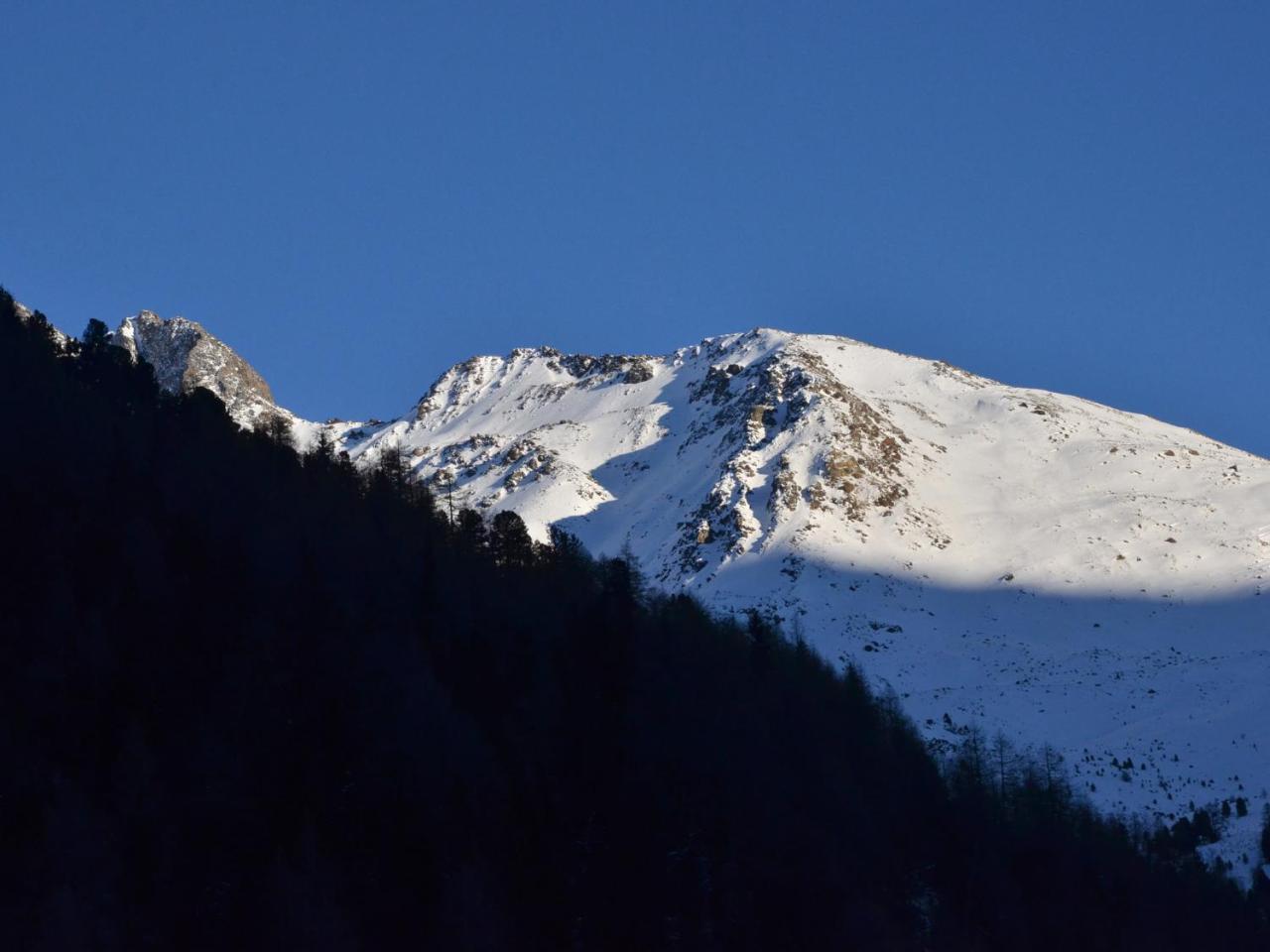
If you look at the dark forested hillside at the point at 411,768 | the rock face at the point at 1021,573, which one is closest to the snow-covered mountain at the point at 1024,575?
the rock face at the point at 1021,573

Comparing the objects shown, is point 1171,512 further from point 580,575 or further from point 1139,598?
point 580,575

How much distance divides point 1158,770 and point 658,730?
45.2m

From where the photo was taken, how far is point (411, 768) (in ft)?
200

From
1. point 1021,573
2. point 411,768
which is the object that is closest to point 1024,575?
point 1021,573

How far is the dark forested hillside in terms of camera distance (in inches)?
2061

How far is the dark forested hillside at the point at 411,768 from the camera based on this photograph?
52344 millimetres

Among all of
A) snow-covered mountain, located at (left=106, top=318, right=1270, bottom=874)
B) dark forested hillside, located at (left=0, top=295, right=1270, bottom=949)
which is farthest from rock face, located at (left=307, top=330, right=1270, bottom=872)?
dark forested hillside, located at (left=0, top=295, right=1270, bottom=949)

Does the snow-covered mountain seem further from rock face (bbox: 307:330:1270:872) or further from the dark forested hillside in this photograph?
the dark forested hillside

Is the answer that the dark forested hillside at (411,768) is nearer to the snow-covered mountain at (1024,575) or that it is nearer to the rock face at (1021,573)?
the snow-covered mountain at (1024,575)

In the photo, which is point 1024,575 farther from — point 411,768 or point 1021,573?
point 411,768

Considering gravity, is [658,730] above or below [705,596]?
below

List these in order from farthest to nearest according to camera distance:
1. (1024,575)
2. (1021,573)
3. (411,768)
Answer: (1021,573) < (1024,575) < (411,768)

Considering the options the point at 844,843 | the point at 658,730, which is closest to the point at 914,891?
the point at 844,843

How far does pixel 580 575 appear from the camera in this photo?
97.3 m
